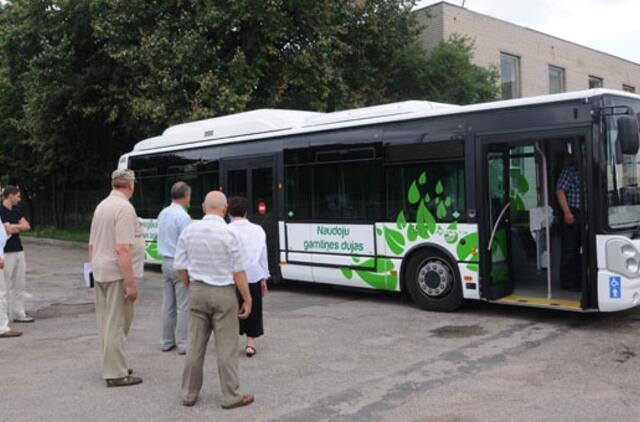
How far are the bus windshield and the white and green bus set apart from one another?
21 mm

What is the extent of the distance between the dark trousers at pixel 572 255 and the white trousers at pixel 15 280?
24.4 feet

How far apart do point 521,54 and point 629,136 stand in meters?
20.5

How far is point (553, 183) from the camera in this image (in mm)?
9133

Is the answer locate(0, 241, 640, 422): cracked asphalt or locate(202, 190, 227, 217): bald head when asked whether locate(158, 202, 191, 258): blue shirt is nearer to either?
locate(0, 241, 640, 422): cracked asphalt

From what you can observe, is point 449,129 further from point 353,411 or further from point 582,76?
point 582,76

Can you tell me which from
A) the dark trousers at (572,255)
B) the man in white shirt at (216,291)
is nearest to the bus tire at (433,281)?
the dark trousers at (572,255)

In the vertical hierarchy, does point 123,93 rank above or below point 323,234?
above

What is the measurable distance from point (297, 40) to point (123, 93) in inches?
210

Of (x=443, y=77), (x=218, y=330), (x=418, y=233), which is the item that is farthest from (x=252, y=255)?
(x=443, y=77)

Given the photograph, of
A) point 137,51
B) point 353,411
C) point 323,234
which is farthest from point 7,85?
point 353,411

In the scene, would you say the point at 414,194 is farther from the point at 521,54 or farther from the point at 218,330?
the point at 521,54

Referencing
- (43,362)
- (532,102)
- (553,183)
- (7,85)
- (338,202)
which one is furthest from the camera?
(7,85)

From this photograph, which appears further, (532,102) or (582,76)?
(582,76)

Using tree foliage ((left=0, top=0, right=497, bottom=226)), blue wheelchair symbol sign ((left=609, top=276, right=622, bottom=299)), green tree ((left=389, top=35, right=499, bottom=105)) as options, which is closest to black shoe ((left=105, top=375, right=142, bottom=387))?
blue wheelchair symbol sign ((left=609, top=276, right=622, bottom=299))
